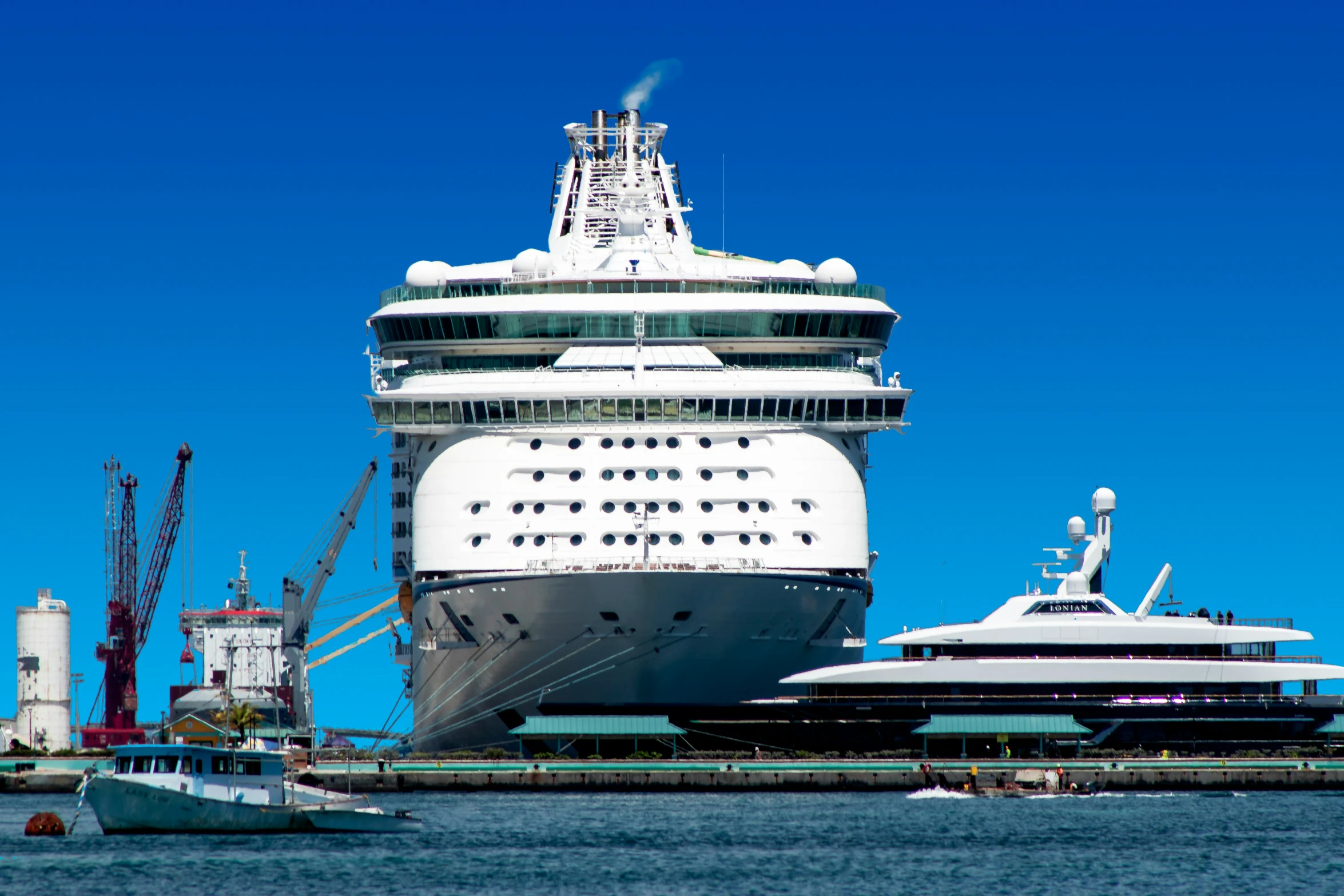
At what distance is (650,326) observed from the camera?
97.7 metres

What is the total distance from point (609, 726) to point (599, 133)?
26504 mm

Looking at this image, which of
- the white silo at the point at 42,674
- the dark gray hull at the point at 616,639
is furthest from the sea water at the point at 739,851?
the white silo at the point at 42,674

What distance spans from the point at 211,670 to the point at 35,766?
83.1m

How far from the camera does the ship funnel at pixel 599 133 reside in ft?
352

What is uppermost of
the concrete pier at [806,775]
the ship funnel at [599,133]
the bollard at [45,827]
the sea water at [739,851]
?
the ship funnel at [599,133]

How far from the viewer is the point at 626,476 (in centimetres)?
9381

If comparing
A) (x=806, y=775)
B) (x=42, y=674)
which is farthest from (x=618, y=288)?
(x=42, y=674)

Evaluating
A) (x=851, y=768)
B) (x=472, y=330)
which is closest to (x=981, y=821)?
(x=851, y=768)

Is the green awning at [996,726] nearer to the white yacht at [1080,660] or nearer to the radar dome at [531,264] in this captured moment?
the white yacht at [1080,660]

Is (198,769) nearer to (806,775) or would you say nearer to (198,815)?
(198,815)

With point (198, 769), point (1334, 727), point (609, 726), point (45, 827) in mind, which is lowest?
point (45, 827)

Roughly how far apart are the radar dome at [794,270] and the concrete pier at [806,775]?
1811cm

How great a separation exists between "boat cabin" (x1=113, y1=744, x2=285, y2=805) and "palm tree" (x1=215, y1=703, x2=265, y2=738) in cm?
110

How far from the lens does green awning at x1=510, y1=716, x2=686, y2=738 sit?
9206 centimetres
